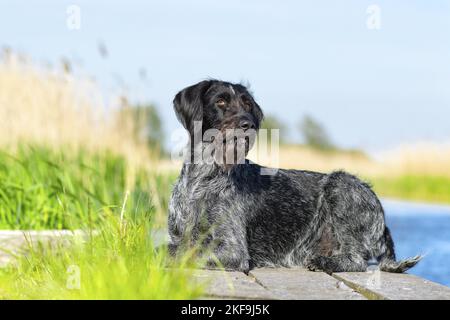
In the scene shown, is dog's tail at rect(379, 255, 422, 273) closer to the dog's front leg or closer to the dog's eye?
the dog's front leg

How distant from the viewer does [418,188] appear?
2084 centimetres

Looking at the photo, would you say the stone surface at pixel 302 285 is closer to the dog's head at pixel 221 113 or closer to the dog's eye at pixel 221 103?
the dog's head at pixel 221 113

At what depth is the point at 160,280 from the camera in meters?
4.12

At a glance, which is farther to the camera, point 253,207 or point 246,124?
point 253,207

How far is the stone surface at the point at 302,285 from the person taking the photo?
4500 mm

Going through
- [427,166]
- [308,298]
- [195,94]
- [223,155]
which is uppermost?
[195,94]

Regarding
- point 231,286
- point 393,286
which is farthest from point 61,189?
point 393,286

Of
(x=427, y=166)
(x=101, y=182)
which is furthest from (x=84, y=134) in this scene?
(x=427, y=166)

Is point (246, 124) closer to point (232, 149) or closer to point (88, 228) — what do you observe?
point (232, 149)

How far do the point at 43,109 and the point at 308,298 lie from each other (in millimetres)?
6792

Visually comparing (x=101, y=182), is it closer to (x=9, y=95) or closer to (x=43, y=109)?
(x=43, y=109)

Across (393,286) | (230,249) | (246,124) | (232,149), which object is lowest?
(393,286)

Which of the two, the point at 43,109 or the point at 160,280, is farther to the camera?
the point at 43,109

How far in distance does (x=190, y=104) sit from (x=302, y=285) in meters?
1.74
